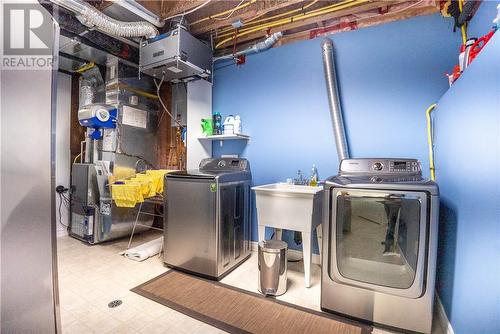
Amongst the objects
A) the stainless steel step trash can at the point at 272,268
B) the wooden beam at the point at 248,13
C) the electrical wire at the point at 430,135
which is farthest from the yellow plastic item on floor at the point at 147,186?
the electrical wire at the point at 430,135

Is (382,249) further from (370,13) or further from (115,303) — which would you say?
(370,13)

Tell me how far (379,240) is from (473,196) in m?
0.63

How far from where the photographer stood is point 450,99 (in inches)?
65.2

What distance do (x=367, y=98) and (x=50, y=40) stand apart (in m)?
2.50

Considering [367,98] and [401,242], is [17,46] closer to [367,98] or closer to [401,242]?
[401,242]

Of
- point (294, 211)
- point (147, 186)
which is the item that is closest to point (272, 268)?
point (294, 211)

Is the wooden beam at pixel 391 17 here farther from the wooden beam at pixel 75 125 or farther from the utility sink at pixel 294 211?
the wooden beam at pixel 75 125

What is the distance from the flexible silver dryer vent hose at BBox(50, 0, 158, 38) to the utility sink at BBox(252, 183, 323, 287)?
2.14 metres

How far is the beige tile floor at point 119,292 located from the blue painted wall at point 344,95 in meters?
0.80

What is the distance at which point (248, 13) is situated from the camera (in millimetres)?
2389

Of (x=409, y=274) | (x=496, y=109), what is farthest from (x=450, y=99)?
(x=409, y=274)

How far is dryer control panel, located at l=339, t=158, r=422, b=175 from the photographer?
184 centimetres

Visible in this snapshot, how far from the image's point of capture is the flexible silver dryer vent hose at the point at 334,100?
2.36 m

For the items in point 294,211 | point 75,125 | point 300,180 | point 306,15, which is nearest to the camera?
point 294,211
